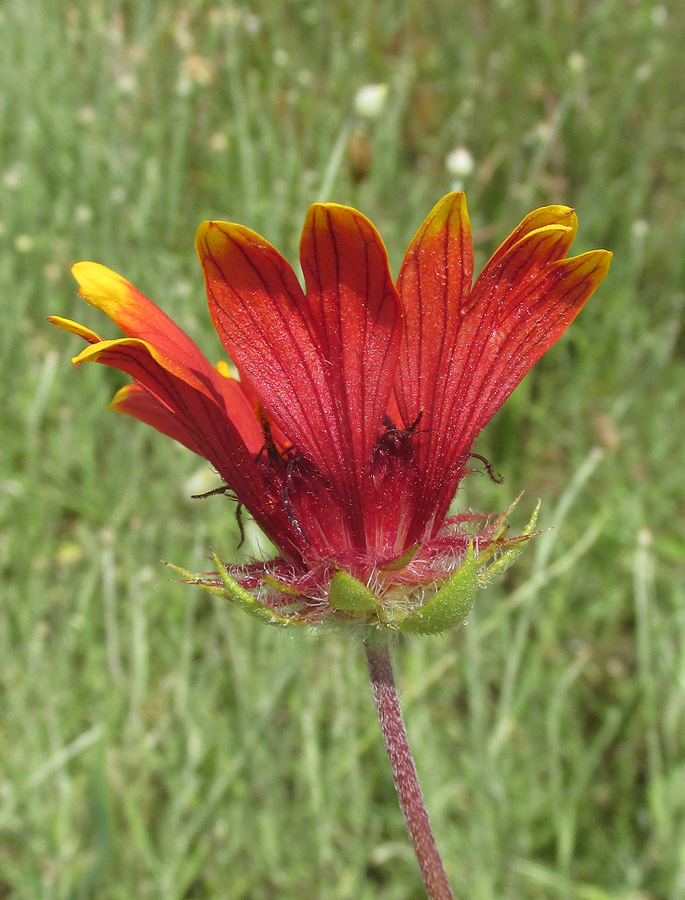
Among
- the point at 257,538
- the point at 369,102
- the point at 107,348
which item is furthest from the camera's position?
the point at 369,102

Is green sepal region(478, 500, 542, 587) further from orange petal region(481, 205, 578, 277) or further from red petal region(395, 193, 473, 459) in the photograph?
orange petal region(481, 205, 578, 277)

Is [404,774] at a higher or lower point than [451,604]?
lower

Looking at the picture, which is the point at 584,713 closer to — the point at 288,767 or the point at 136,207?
the point at 288,767

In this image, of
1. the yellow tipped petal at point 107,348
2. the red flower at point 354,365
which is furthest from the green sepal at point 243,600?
the yellow tipped petal at point 107,348

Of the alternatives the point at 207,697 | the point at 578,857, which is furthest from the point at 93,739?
the point at 578,857

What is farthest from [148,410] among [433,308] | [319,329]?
[433,308]

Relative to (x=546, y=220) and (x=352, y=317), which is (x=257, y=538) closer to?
(x=352, y=317)

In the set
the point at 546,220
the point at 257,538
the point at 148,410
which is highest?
the point at 546,220
